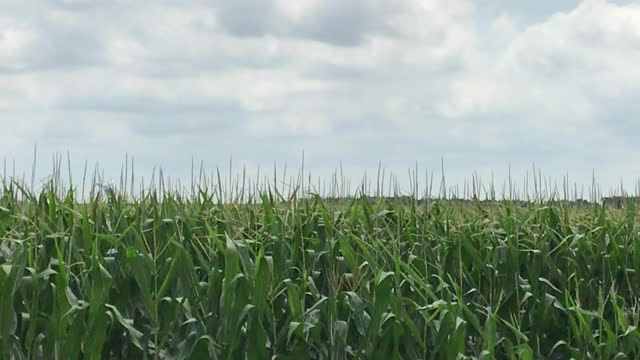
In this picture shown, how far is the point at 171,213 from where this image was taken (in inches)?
348

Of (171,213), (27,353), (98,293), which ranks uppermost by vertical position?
(171,213)

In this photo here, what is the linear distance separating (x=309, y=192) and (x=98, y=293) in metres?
2.95

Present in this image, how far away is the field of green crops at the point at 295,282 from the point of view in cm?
679

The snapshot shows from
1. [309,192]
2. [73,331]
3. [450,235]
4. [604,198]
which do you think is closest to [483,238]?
[450,235]

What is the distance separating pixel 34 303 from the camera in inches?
269

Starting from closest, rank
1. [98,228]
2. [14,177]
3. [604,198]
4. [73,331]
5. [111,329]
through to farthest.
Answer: [73,331], [111,329], [98,228], [14,177], [604,198]

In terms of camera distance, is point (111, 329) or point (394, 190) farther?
point (394, 190)

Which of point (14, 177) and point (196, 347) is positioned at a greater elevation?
point (14, 177)

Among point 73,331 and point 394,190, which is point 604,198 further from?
point 73,331

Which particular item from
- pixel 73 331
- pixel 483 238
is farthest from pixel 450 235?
pixel 73 331

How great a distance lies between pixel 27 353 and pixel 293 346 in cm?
200

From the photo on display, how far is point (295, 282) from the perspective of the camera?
781 centimetres

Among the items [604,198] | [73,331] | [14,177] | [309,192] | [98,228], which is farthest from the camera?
[604,198]

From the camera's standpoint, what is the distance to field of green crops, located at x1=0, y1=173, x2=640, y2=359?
6.79 meters
